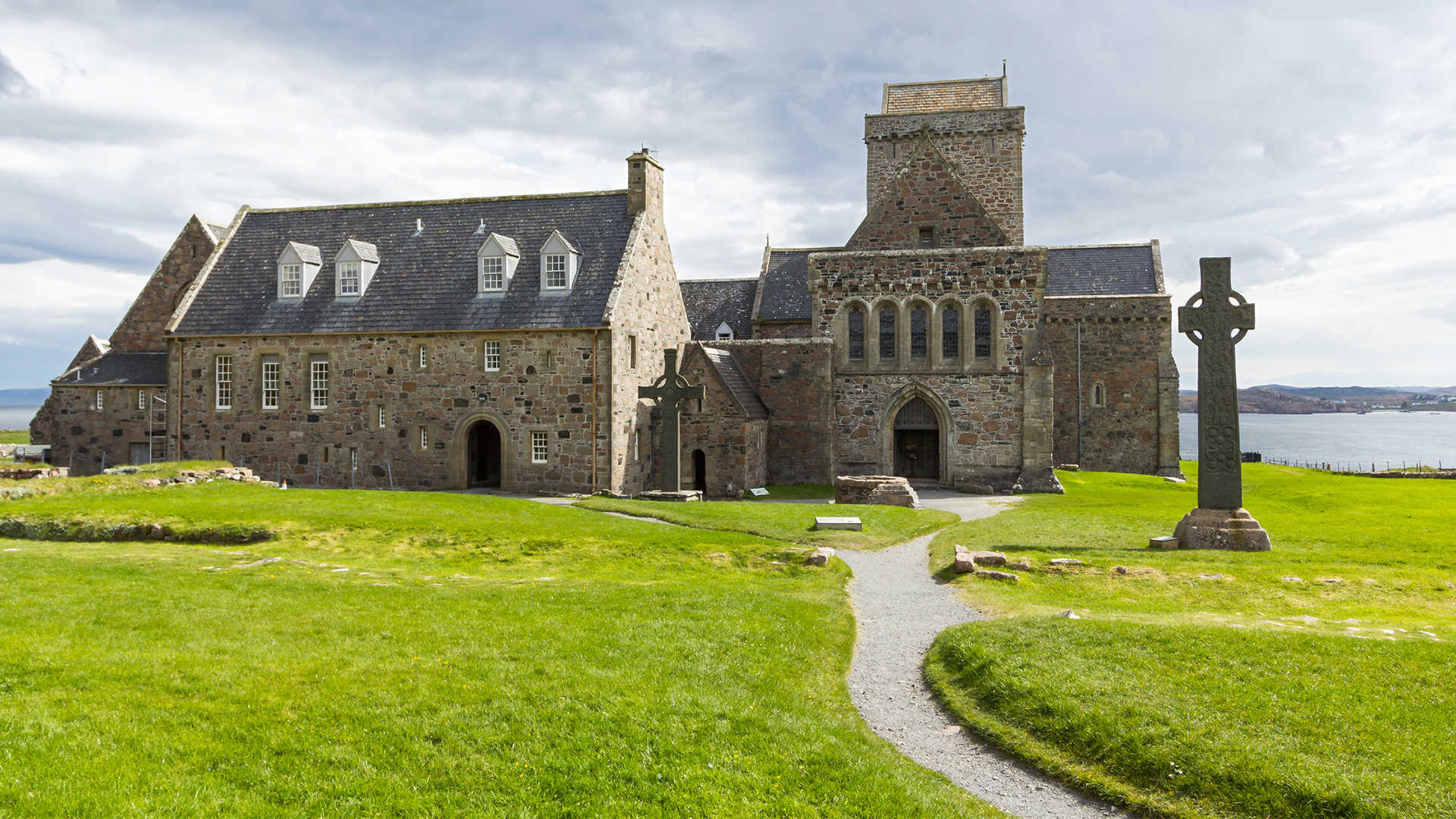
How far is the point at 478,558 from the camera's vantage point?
1805cm

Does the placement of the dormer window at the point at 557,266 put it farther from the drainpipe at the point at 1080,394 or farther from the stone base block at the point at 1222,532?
the drainpipe at the point at 1080,394

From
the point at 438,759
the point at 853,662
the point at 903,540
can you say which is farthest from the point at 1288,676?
the point at 903,540

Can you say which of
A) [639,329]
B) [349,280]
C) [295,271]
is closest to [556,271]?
[639,329]

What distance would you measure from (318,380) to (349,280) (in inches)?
167

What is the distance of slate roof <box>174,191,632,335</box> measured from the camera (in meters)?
32.9

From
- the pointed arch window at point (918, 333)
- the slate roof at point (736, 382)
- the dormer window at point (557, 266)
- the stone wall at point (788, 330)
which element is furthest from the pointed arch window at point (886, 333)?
the dormer window at point (557, 266)

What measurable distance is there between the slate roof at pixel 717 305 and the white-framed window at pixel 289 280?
56.1ft

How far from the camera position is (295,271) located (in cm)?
3550

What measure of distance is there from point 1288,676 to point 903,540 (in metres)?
12.1

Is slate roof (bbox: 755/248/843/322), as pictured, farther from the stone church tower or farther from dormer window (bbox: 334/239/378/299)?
dormer window (bbox: 334/239/378/299)

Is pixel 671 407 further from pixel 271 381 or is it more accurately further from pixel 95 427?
pixel 95 427

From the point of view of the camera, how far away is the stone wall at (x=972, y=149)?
47.6 metres

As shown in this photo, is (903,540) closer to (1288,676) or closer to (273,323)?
(1288,676)

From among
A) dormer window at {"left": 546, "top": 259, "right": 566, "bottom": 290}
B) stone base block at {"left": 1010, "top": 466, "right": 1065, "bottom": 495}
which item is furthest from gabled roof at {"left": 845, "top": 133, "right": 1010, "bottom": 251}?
dormer window at {"left": 546, "top": 259, "right": 566, "bottom": 290}
